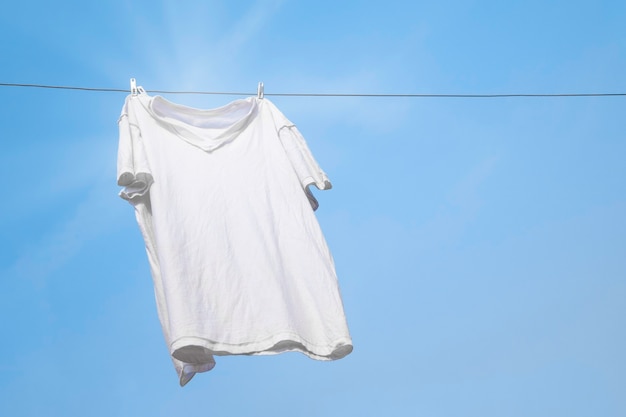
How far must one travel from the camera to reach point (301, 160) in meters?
3.96

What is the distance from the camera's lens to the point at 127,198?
3.55 m

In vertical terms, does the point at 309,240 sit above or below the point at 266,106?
below

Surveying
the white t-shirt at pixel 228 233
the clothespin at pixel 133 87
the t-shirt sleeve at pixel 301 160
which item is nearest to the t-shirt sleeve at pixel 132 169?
the white t-shirt at pixel 228 233

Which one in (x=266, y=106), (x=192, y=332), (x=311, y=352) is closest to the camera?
(x=192, y=332)

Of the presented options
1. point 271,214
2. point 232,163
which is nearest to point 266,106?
point 232,163

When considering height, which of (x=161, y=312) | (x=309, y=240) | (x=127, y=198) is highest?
(x=127, y=198)

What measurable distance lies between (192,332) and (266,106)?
1.65 meters

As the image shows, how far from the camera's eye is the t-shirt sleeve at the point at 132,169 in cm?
352

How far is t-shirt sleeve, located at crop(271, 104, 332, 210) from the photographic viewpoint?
3.89 m

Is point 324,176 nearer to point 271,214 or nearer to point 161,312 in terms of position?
point 271,214

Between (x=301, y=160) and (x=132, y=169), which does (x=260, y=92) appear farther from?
(x=132, y=169)

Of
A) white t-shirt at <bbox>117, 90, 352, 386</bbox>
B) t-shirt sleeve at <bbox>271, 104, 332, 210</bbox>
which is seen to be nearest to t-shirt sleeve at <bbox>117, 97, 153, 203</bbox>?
white t-shirt at <bbox>117, 90, 352, 386</bbox>

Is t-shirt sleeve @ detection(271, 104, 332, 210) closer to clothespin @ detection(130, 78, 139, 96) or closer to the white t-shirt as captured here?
the white t-shirt

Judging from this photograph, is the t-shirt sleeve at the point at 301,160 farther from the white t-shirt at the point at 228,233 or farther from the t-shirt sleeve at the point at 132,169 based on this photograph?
the t-shirt sleeve at the point at 132,169
